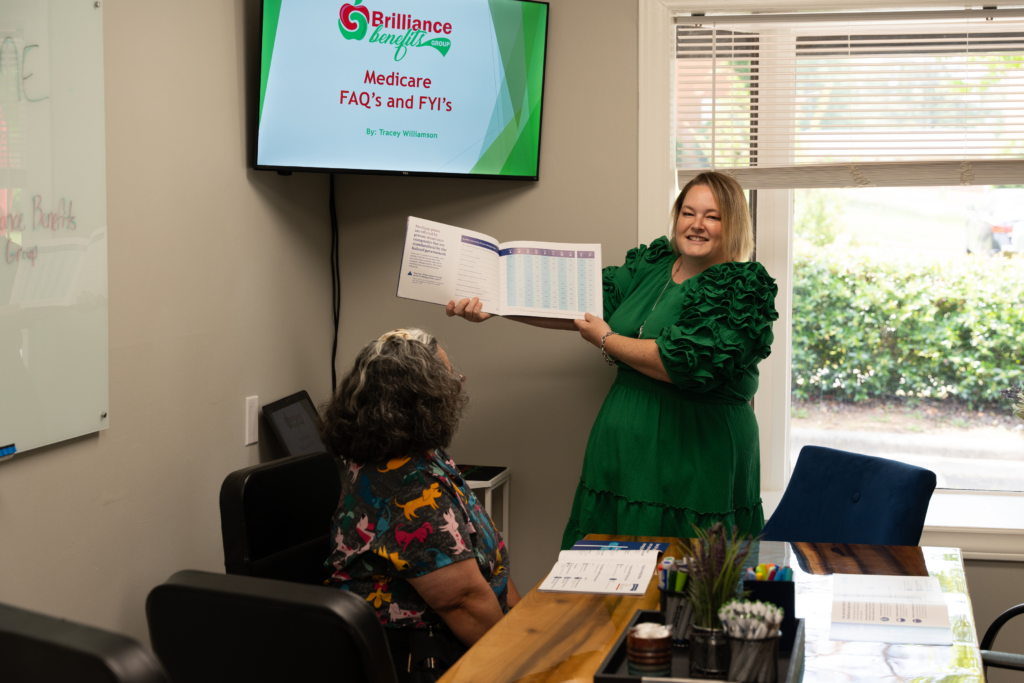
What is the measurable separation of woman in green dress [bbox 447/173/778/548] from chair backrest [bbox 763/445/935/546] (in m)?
0.10

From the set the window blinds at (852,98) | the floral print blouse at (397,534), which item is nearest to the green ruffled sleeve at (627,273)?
the window blinds at (852,98)

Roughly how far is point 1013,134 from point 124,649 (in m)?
2.93

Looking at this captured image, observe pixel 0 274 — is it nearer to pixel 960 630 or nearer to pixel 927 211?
pixel 960 630

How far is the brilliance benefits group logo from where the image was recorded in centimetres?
238

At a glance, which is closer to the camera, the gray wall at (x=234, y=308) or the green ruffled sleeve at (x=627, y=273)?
the gray wall at (x=234, y=308)

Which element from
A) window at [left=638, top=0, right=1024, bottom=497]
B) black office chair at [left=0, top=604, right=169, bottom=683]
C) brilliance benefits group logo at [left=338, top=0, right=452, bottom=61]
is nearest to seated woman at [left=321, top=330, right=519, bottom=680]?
black office chair at [left=0, top=604, right=169, bottom=683]

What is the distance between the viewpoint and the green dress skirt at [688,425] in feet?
6.73

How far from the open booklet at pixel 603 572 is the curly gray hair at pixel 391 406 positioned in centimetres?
35

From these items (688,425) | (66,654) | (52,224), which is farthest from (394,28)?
(66,654)

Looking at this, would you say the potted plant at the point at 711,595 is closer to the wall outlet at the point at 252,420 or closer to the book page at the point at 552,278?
the book page at the point at 552,278

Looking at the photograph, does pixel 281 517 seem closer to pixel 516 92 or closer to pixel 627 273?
pixel 627 273

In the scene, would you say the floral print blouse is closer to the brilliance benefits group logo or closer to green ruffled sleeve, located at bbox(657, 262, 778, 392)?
green ruffled sleeve, located at bbox(657, 262, 778, 392)

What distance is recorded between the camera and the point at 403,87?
97.1 inches

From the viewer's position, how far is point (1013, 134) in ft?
8.66
